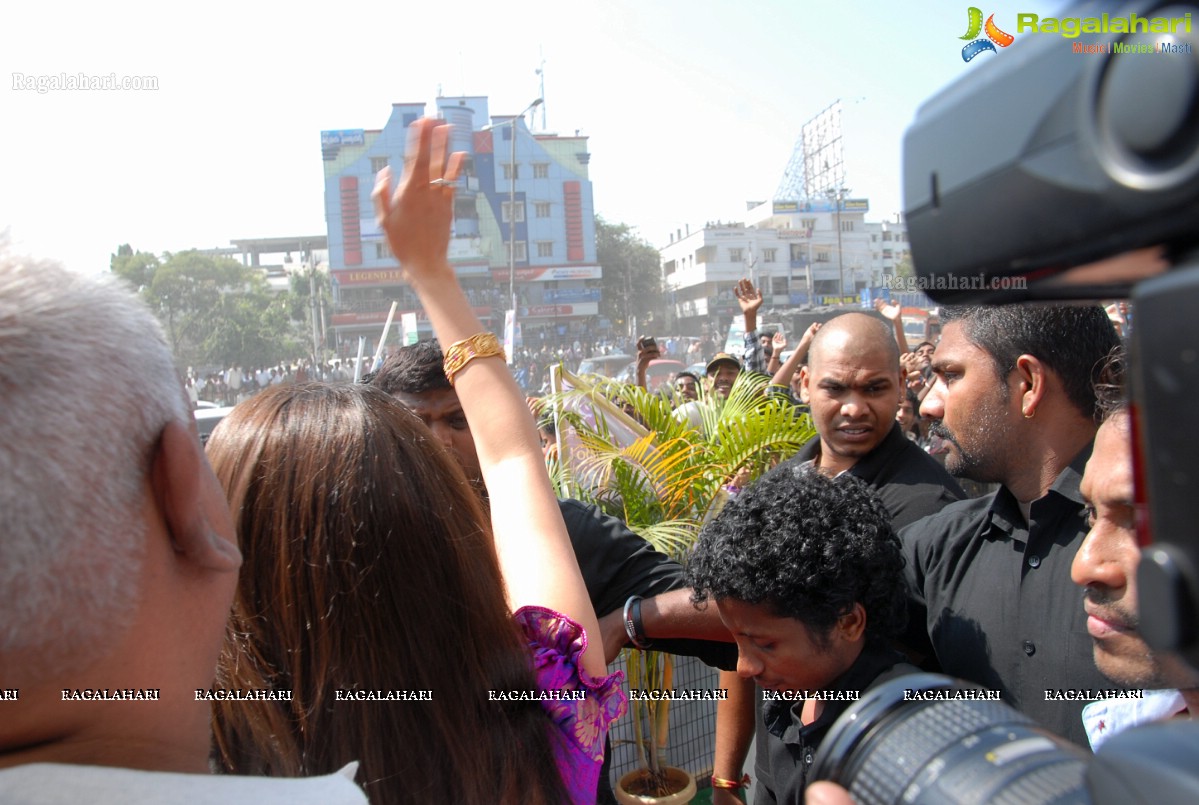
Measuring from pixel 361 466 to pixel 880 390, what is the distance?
2.33 metres

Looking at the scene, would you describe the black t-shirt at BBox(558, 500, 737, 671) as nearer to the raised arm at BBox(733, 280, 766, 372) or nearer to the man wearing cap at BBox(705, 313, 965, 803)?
the man wearing cap at BBox(705, 313, 965, 803)

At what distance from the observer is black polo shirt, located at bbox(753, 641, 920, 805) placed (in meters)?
1.85

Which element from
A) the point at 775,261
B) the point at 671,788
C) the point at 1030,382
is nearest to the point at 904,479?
the point at 1030,382

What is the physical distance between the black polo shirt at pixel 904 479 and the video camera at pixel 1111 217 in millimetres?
2212

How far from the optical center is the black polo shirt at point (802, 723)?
1849 millimetres

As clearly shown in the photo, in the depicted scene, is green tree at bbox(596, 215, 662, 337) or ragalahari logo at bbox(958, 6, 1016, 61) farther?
green tree at bbox(596, 215, 662, 337)

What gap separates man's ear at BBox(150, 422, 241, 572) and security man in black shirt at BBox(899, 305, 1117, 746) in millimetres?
1687

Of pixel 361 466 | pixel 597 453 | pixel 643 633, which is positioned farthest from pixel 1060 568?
pixel 597 453

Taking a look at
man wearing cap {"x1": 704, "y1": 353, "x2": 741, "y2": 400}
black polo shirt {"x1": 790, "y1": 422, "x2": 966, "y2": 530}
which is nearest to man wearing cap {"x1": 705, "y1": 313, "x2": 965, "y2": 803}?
black polo shirt {"x1": 790, "y1": 422, "x2": 966, "y2": 530}

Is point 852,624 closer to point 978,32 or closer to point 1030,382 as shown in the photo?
point 1030,382

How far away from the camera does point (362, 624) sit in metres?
1.20

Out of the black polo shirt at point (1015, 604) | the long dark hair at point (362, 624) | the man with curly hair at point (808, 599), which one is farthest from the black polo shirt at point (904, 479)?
the long dark hair at point (362, 624)

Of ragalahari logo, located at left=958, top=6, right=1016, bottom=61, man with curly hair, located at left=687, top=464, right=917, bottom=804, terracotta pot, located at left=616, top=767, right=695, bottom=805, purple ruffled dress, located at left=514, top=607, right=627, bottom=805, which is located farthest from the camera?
ragalahari logo, located at left=958, top=6, right=1016, bottom=61

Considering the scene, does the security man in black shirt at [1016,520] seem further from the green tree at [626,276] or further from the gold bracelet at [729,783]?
the green tree at [626,276]
